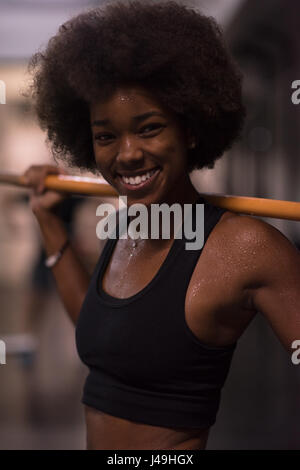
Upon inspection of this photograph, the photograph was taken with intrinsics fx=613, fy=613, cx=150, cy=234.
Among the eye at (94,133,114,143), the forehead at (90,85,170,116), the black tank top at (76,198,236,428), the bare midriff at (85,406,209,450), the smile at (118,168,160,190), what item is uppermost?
the forehead at (90,85,170,116)

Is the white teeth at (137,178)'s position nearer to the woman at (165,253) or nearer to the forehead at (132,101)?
the woman at (165,253)

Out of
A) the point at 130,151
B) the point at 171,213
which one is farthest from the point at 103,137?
the point at 171,213

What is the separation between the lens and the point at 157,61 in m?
0.97

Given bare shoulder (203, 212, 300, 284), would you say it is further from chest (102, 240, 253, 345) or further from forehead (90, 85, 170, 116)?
forehead (90, 85, 170, 116)

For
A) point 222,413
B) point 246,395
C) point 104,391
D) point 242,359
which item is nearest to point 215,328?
point 104,391

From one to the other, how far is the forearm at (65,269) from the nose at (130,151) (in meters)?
0.43

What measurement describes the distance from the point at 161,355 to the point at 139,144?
339 millimetres

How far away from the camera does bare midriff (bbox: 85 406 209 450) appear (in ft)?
3.35

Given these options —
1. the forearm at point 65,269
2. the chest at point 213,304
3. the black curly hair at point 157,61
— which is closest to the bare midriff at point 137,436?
the chest at point 213,304

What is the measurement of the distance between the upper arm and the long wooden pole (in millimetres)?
78

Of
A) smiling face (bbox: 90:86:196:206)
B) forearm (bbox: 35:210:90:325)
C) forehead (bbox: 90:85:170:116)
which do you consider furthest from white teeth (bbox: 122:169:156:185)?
forearm (bbox: 35:210:90:325)

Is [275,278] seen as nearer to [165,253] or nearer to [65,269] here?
[165,253]

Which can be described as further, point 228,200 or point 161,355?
point 228,200
